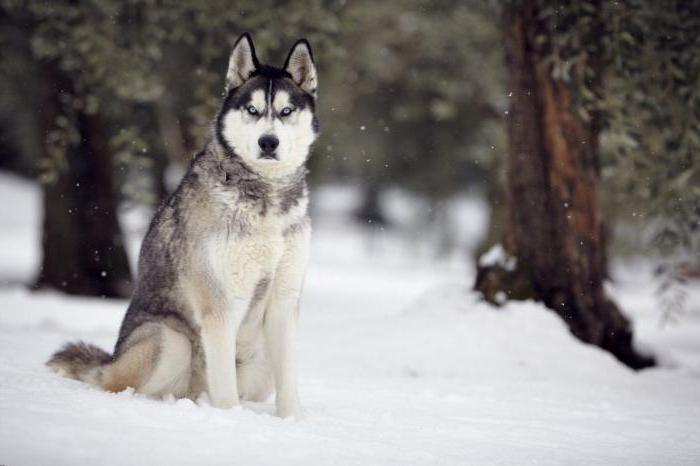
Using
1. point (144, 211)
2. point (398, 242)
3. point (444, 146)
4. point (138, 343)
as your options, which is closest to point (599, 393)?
point (138, 343)

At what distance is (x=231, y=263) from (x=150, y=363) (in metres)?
0.75

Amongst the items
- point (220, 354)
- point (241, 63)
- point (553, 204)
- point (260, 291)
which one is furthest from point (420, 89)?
point (220, 354)

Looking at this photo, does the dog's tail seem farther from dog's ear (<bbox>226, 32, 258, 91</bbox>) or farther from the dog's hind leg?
dog's ear (<bbox>226, 32, 258, 91</bbox>)

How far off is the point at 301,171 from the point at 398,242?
31.3 metres

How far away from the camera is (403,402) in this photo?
18.3 ft

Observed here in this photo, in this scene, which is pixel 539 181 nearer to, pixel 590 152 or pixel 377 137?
pixel 590 152

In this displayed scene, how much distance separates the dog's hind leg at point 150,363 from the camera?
4516 millimetres

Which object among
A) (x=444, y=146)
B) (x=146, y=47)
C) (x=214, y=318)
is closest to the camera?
(x=214, y=318)

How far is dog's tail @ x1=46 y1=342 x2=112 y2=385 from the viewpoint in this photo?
4793 millimetres

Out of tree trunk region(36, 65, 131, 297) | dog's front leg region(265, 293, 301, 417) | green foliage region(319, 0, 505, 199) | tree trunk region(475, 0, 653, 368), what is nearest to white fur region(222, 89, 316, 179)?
dog's front leg region(265, 293, 301, 417)

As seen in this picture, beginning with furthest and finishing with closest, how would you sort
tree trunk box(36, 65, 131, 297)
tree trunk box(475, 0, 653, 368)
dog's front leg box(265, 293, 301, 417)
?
tree trunk box(36, 65, 131, 297) → tree trunk box(475, 0, 653, 368) → dog's front leg box(265, 293, 301, 417)

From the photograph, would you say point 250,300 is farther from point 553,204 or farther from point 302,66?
point 553,204

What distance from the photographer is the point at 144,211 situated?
9672 millimetres

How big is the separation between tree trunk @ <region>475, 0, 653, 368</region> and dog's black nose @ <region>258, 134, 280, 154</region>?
12.6 ft
